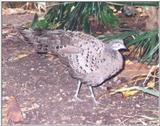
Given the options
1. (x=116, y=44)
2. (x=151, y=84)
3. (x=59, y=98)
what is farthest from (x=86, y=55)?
(x=151, y=84)

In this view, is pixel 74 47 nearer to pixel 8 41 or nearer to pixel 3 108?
pixel 3 108

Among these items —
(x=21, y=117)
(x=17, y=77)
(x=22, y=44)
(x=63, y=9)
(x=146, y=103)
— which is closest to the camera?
(x=21, y=117)

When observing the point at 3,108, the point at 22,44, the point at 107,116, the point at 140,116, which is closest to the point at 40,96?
the point at 3,108

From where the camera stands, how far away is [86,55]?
3.00 m

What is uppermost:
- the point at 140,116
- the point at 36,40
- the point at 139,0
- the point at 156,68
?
the point at 139,0

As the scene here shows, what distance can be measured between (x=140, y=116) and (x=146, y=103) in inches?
8.0

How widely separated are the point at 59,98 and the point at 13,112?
0.37m

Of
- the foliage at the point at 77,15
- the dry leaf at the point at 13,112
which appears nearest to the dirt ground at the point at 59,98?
the dry leaf at the point at 13,112

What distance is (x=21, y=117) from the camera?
9.59 feet

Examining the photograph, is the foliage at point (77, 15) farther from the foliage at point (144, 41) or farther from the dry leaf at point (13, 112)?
the dry leaf at point (13, 112)

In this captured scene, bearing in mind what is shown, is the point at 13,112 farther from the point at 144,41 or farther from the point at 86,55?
the point at 144,41

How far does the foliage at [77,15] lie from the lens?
357cm

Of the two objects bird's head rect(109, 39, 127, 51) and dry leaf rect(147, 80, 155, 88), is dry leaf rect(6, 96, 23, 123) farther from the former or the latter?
dry leaf rect(147, 80, 155, 88)

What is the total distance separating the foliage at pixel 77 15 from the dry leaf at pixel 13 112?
0.93m
